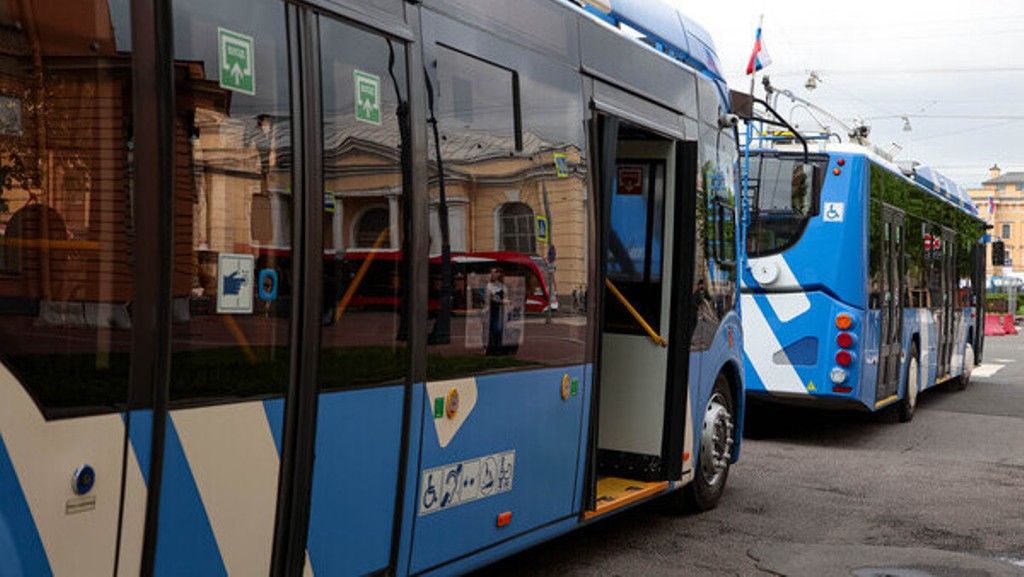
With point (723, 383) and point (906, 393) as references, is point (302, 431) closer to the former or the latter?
point (723, 383)

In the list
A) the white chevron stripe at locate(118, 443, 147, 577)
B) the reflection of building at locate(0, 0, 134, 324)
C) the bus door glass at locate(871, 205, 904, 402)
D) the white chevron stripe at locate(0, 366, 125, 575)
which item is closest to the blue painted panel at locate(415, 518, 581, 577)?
the white chevron stripe at locate(118, 443, 147, 577)

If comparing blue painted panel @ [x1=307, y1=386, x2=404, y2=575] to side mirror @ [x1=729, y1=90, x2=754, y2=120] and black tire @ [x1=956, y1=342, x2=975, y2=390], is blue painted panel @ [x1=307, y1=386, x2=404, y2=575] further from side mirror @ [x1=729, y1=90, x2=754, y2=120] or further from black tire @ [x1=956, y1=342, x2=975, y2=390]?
black tire @ [x1=956, y1=342, x2=975, y2=390]

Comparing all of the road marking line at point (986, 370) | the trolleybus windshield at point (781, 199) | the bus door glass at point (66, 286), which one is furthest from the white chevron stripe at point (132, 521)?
the road marking line at point (986, 370)

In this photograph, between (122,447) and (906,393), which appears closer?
(122,447)

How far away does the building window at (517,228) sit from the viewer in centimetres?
578

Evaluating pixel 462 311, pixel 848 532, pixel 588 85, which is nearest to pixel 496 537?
pixel 462 311

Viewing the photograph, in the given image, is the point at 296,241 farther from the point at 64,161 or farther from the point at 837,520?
the point at 837,520

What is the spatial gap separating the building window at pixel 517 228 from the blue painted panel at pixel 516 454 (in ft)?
1.78

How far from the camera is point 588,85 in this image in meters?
6.67

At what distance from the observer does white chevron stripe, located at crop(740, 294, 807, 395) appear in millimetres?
13258

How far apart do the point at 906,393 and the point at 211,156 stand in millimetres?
13080

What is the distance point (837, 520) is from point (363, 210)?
532 centimetres

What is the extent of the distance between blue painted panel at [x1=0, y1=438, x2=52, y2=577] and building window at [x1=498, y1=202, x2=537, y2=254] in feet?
8.99

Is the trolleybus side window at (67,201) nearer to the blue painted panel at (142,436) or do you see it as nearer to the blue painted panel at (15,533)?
the blue painted panel at (142,436)
